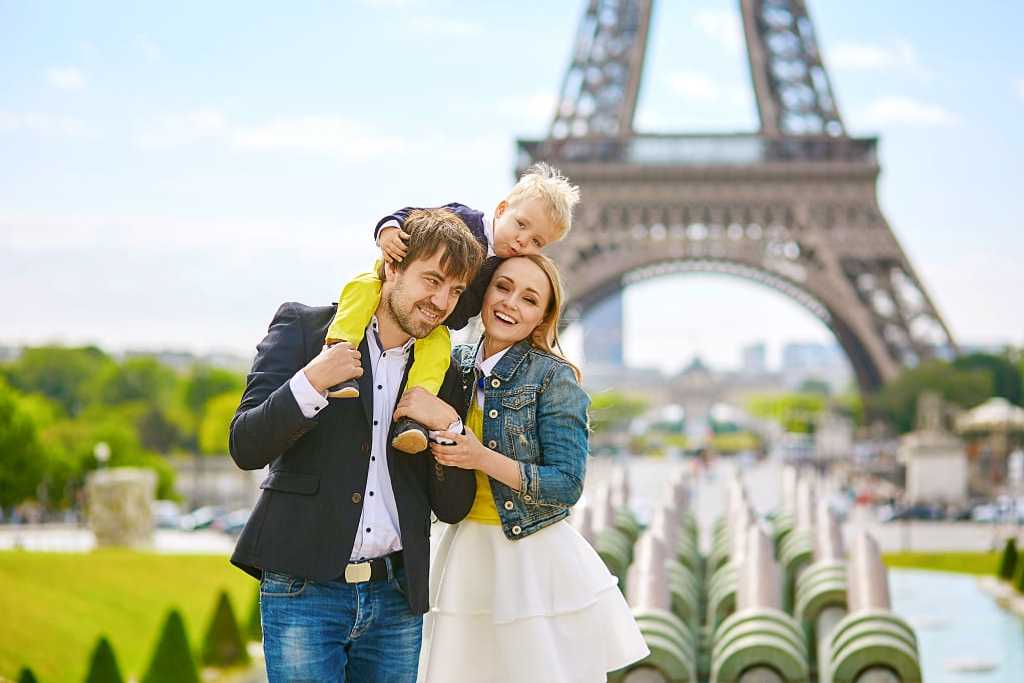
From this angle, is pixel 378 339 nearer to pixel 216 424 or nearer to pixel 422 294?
pixel 422 294

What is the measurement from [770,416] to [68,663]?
102 meters

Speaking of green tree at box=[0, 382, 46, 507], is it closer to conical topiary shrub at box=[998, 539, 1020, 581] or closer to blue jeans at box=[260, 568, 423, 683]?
conical topiary shrub at box=[998, 539, 1020, 581]

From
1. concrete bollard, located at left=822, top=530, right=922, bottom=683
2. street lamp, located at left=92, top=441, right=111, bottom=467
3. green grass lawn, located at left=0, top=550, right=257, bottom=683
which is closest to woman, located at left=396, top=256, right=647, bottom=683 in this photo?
concrete bollard, located at left=822, top=530, right=922, bottom=683

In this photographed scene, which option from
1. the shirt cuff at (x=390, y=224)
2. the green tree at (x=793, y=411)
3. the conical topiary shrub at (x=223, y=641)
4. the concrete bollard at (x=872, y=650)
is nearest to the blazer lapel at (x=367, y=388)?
the shirt cuff at (x=390, y=224)

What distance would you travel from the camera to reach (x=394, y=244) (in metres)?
3.71

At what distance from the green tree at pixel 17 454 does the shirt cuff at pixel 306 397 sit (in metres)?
32.7

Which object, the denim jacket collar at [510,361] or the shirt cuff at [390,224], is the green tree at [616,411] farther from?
the shirt cuff at [390,224]

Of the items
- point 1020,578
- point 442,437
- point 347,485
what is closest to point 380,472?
point 347,485

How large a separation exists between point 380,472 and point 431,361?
0.36 m

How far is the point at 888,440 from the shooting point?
153 feet

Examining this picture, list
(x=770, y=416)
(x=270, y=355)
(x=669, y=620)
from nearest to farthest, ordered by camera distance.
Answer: (x=270, y=355), (x=669, y=620), (x=770, y=416)

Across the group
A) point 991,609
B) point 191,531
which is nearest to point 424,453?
point 991,609

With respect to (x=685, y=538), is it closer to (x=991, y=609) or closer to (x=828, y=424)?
(x=991, y=609)

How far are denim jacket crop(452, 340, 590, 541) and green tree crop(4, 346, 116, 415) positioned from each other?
202 feet
